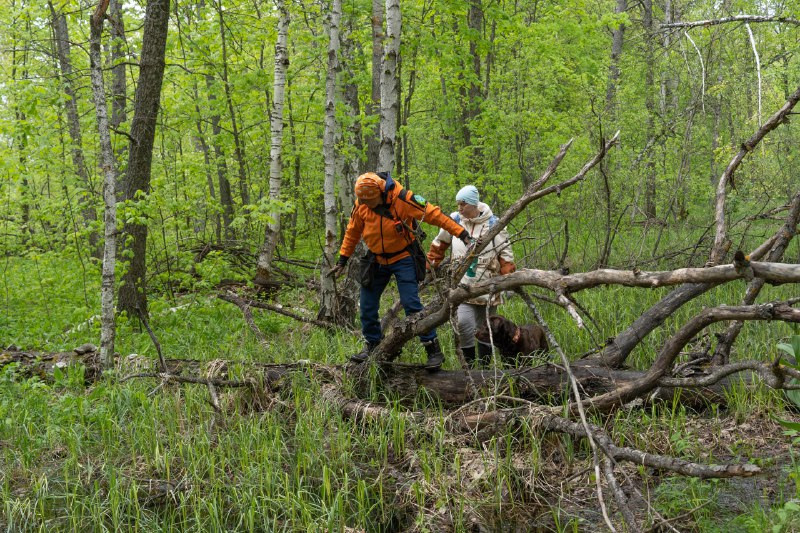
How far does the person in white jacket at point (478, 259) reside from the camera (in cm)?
589

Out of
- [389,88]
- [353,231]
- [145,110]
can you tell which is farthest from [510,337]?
[145,110]

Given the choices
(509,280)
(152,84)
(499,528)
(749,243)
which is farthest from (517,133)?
(499,528)

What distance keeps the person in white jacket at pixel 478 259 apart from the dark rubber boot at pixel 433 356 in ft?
1.21

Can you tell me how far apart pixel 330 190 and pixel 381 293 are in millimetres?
2953

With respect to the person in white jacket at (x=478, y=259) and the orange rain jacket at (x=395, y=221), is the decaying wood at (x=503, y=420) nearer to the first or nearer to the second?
the person in white jacket at (x=478, y=259)

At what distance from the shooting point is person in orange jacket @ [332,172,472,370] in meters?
5.46

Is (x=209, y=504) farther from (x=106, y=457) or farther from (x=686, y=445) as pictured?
(x=686, y=445)

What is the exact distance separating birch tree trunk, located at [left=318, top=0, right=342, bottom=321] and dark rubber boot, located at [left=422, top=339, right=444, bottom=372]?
2.45 meters

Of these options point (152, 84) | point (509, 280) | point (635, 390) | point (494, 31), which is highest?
point (494, 31)

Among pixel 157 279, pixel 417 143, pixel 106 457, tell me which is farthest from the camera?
pixel 417 143

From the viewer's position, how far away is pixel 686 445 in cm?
426

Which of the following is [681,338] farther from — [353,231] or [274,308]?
[274,308]

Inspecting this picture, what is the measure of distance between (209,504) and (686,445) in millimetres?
3251

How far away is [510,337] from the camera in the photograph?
6.00 metres
